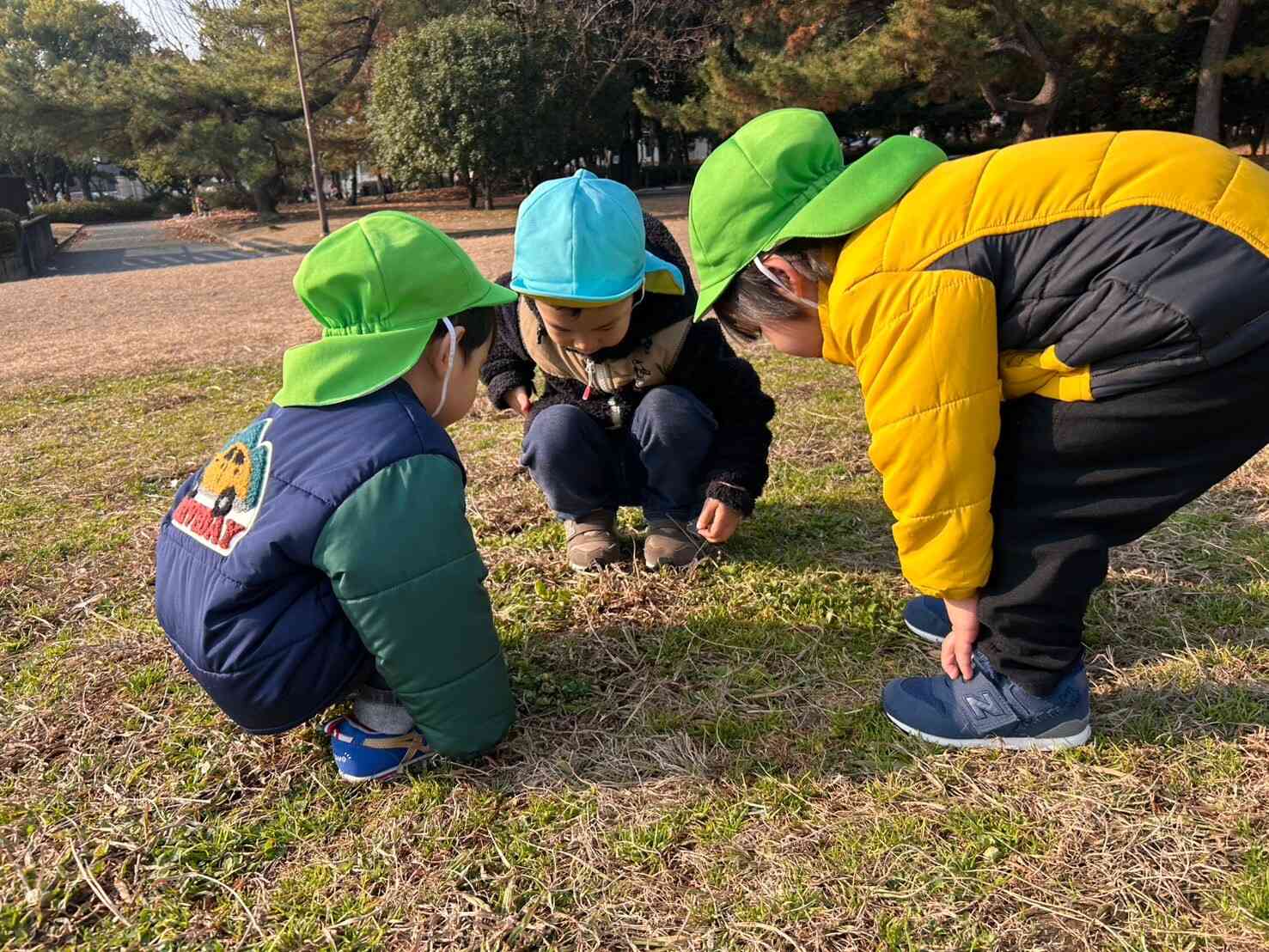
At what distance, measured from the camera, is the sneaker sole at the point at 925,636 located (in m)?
2.06

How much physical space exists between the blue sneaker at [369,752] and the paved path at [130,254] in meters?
15.0

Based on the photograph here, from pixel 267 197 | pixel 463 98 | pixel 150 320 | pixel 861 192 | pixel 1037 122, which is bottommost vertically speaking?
pixel 150 320

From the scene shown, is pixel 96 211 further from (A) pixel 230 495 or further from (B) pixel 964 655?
(B) pixel 964 655

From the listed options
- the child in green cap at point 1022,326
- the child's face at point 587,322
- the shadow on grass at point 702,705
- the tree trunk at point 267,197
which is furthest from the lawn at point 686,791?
the tree trunk at point 267,197

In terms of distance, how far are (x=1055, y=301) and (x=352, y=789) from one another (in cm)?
149

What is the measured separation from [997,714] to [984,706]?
26 mm

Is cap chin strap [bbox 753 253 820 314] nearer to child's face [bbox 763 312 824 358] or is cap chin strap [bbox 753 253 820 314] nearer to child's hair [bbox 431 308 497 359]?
child's face [bbox 763 312 824 358]

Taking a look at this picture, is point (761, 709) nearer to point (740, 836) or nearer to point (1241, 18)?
point (740, 836)

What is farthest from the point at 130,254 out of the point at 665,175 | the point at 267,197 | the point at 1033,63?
the point at 1033,63

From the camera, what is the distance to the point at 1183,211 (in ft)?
4.41

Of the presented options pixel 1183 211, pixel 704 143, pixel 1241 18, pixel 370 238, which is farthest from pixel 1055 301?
pixel 704 143

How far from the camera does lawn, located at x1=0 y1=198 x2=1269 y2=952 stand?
1.39 meters

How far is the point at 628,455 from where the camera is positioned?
251 centimetres

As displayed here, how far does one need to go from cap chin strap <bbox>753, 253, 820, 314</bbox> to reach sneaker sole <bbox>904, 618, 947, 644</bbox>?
34.4 inches
